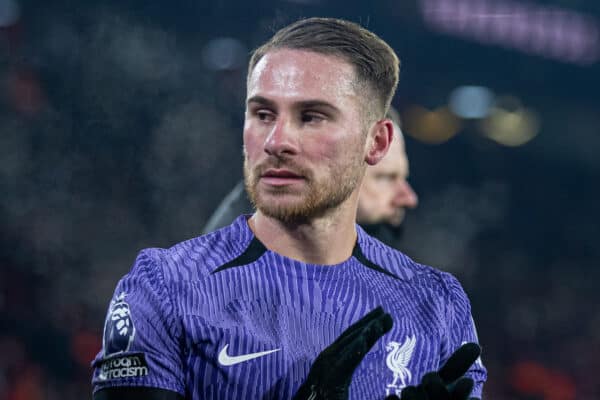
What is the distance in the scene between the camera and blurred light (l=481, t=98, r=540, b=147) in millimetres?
7530

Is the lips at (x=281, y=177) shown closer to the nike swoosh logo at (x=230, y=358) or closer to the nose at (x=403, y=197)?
the nike swoosh logo at (x=230, y=358)

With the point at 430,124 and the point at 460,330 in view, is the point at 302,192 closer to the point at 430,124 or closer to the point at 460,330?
the point at 460,330

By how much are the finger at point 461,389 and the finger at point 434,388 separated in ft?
0.04

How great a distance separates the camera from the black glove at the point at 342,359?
1439 mm

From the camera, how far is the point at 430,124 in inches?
306

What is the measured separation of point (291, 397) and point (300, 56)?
2.17 feet

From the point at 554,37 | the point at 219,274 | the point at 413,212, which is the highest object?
the point at 554,37

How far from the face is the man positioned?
158cm

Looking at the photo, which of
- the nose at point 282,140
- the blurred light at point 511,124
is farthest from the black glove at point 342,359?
the blurred light at point 511,124

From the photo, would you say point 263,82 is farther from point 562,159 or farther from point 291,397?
point 562,159

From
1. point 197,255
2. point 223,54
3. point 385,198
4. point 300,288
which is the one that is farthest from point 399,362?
point 223,54

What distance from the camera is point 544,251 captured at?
309 inches

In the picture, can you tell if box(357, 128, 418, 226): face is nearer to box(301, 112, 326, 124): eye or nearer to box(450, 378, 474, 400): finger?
box(301, 112, 326, 124): eye

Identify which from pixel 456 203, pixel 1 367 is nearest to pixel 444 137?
pixel 456 203
